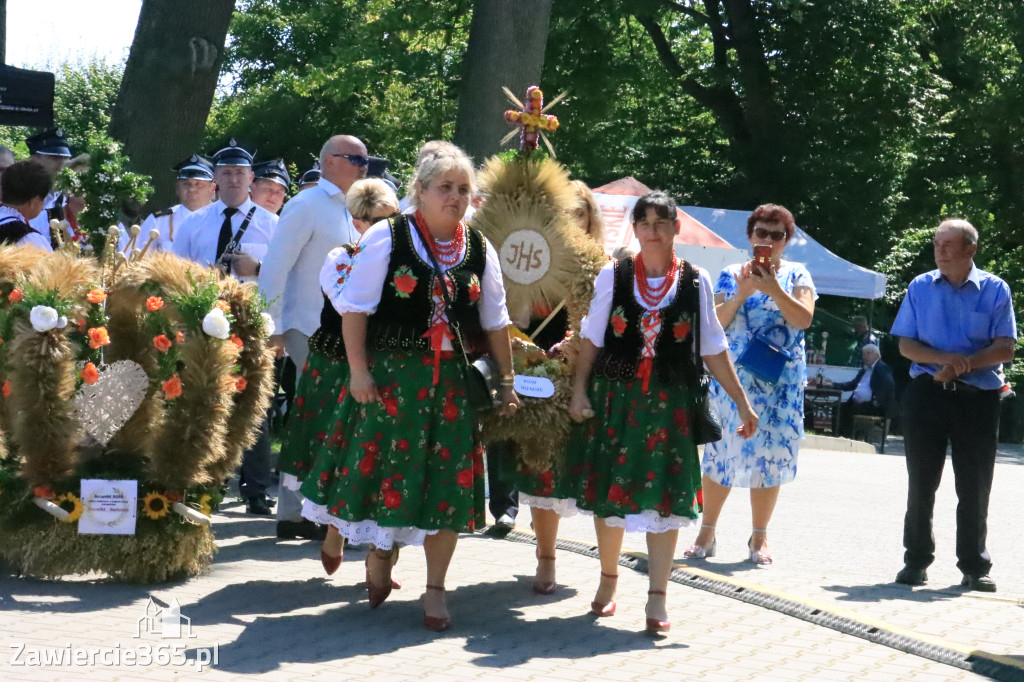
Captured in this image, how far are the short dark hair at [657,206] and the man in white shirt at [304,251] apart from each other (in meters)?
2.27

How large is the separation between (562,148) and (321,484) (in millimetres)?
19600

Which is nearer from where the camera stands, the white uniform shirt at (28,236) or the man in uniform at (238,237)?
the white uniform shirt at (28,236)

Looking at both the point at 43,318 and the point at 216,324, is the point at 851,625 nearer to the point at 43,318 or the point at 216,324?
the point at 216,324

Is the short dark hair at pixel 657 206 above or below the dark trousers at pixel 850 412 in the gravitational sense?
above

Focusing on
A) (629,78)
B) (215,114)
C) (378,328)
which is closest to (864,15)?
(629,78)

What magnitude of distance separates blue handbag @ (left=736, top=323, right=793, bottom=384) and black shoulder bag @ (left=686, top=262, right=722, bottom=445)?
5.59 ft

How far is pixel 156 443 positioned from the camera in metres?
6.57

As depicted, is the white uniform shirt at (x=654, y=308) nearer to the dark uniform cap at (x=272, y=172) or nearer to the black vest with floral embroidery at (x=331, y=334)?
the black vest with floral embroidery at (x=331, y=334)

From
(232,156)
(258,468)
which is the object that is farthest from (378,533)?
(232,156)

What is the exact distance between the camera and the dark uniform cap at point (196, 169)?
10.1m

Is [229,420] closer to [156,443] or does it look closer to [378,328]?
[156,443]

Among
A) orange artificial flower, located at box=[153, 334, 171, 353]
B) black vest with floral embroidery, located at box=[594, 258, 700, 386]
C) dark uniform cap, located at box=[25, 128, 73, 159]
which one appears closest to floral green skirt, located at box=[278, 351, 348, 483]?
orange artificial flower, located at box=[153, 334, 171, 353]

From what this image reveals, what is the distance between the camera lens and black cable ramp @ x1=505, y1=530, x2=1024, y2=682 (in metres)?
5.70

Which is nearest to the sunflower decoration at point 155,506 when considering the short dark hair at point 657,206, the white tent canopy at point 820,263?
the short dark hair at point 657,206
